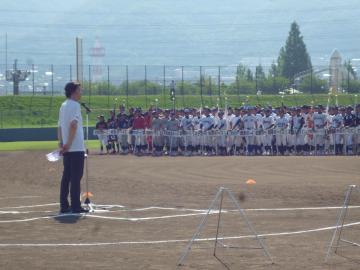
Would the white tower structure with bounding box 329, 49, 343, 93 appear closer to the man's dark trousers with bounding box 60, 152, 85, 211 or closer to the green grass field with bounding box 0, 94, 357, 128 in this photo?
A: the green grass field with bounding box 0, 94, 357, 128

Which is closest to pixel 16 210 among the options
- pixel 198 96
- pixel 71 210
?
pixel 71 210

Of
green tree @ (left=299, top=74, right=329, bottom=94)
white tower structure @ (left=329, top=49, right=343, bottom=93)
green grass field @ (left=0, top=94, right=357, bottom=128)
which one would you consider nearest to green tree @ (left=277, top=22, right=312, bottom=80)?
white tower structure @ (left=329, top=49, right=343, bottom=93)

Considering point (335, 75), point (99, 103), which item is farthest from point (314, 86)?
point (99, 103)

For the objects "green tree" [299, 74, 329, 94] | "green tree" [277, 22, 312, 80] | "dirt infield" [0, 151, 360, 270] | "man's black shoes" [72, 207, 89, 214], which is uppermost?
"green tree" [277, 22, 312, 80]

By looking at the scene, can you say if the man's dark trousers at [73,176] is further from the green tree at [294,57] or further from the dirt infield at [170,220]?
the green tree at [294,57]

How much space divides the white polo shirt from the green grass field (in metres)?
52.8

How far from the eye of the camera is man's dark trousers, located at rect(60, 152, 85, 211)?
1673cm

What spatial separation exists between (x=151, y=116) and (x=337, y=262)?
29625mm

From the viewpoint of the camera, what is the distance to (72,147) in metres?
16.8

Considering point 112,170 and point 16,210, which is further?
point 112,170

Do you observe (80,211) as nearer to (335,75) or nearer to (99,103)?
(99,103)

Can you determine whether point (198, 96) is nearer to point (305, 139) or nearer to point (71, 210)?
point (305, 139)

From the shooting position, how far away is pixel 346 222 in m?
15.7

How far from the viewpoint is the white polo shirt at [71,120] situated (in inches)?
661
